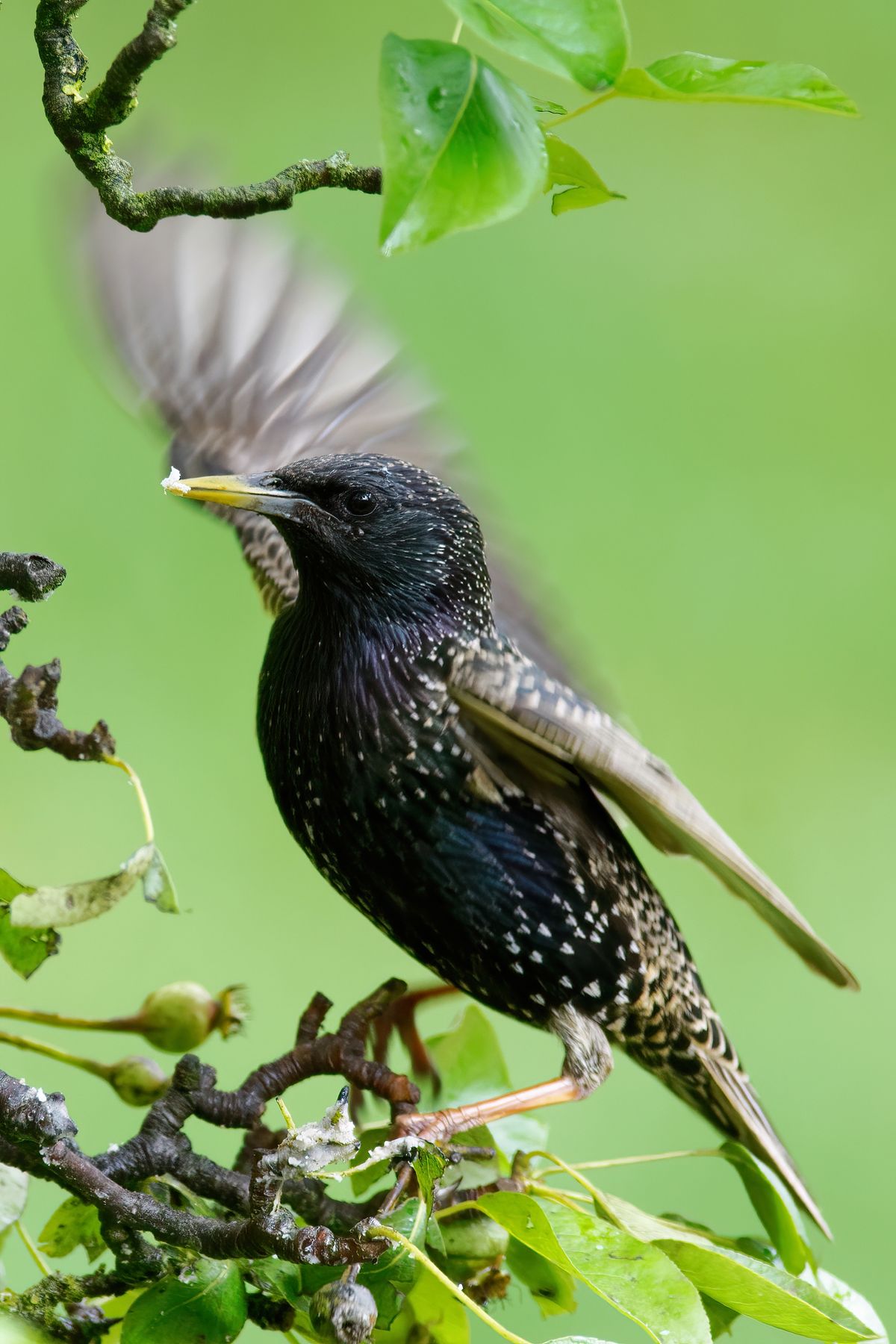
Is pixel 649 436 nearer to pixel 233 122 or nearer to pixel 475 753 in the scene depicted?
pixel 233 122

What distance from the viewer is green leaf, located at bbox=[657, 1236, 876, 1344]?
2.87ft

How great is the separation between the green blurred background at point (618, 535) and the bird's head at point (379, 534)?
4.90 feet

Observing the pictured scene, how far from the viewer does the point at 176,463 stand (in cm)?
165

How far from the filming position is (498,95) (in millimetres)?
741

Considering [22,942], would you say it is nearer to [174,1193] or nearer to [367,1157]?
[174,1193]

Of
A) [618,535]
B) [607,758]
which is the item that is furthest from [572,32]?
[618,535]

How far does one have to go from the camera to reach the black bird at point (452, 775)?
48.9 inches

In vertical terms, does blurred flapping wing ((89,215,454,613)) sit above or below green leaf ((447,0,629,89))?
below

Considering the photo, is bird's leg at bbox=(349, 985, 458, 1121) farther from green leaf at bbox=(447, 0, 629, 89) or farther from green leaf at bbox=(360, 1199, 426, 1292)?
green leaf at bbox=(447, 0, 629, 89)

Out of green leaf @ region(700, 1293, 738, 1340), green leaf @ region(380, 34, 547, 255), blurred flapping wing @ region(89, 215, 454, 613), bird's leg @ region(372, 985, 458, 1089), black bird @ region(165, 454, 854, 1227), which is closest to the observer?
green leaf @ region(380, 34, 547, 255)

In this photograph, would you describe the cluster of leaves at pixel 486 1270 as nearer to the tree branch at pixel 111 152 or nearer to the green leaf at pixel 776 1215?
the green leaf at pixel 776 1215

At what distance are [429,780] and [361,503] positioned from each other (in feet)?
0.82

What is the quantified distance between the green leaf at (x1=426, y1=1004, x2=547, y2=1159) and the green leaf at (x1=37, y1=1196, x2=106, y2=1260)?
348 mm

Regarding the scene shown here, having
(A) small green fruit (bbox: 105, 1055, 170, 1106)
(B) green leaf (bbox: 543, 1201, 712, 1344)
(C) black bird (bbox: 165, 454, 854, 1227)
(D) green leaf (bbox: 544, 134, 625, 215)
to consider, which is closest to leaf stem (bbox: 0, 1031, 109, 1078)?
(A) small green fruit (bbox: 105, 1055, 170, 1106)
